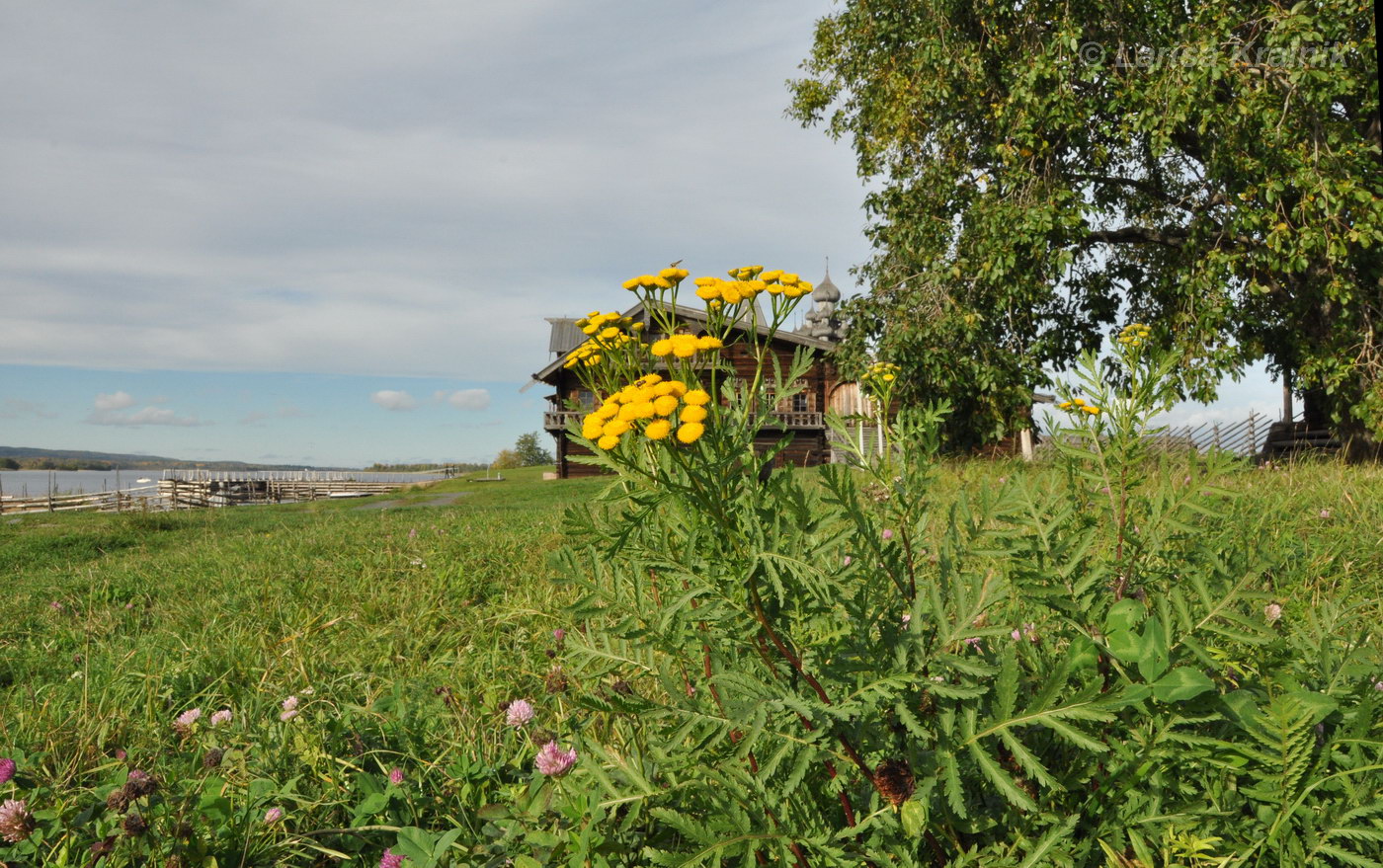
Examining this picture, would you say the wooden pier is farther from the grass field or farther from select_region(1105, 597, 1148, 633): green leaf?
select_region(1105, 597, 1148, 633): green leaf

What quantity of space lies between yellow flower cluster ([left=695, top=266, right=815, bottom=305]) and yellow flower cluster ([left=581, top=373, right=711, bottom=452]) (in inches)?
11.3

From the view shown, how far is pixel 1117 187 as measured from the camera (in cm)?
1184

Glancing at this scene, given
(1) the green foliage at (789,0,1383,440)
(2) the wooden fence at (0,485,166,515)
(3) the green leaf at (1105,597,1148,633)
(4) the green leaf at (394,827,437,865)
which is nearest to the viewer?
(3) the green leaf at (1105,597,1148,633)

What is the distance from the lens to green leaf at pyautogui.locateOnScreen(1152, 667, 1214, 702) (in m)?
1.18

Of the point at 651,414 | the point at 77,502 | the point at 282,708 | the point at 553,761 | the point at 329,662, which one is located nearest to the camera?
the point at 651,414

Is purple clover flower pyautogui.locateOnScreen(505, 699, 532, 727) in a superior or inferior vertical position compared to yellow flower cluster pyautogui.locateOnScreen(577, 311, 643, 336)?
inferior

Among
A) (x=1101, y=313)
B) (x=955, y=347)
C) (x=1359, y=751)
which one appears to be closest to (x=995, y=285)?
(x=955, y=347)

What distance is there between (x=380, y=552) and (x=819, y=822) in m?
4.67

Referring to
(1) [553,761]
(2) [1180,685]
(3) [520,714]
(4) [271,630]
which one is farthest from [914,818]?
(4) [271,630]

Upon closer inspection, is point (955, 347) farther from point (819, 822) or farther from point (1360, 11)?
point (819, 822)

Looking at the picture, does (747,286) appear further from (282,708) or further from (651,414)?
(282,708)

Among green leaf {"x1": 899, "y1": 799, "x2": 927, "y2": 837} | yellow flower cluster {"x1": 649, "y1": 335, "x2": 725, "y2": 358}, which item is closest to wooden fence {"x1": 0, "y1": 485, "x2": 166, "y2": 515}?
yellow flower cluster {"x1": 649, "y1": 335, "x2": 725, "y2": 358}

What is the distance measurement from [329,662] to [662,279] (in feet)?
7.61

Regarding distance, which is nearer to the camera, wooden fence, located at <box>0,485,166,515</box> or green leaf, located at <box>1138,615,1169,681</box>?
green leaf, located at <box>1138,615,1169,681</box>
